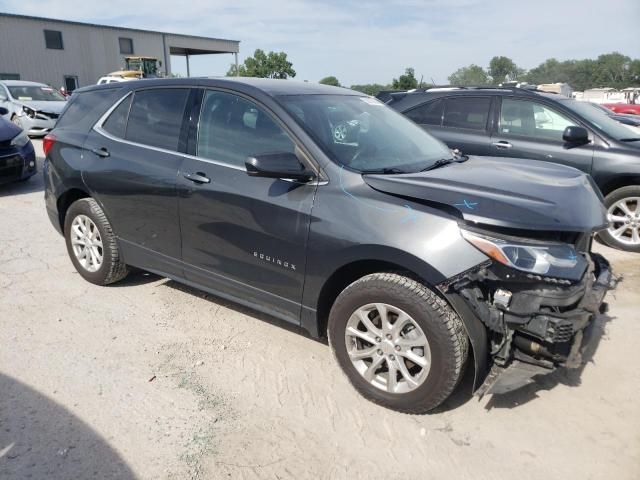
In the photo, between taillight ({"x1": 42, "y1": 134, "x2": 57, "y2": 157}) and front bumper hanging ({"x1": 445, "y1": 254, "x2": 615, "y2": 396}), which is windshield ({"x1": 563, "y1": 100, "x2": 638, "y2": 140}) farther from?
taillight ({"x1": 42, "y1": 134, "x2": 57, "y2": 157})

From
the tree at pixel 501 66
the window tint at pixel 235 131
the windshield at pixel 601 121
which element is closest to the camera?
the window tint at pixel 235 131

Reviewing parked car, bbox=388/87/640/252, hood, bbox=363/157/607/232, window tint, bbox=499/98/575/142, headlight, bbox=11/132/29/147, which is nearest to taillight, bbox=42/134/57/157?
hood, bbox=363/157/607/232

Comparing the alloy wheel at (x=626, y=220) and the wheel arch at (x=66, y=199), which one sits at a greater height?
the wheel arch at (x=66, y=199)

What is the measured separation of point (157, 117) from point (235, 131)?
830 millimetres

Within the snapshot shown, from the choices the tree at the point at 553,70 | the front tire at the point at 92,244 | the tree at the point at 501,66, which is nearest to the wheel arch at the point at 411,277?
the front tire at the point at 92,244

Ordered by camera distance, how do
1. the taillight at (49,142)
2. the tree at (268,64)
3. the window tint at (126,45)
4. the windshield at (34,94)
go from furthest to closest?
the tree at (268,64)
the window tint at (126,45)
the windshield at (34,94)
the taillight at (49,142)

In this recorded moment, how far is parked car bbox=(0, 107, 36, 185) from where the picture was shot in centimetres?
789

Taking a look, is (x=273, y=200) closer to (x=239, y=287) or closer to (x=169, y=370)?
(x=239, y=287)

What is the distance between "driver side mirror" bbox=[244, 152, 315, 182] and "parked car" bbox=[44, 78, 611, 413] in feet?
0.04

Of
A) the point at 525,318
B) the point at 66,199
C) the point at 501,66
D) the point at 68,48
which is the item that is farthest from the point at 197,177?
the point at 501,66

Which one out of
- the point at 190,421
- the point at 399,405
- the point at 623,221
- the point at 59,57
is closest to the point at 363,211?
the point at 399,405

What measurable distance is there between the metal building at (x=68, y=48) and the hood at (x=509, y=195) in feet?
128

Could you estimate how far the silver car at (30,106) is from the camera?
13609 mm

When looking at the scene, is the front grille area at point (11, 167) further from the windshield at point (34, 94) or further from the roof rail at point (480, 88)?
Answer: the windshield at point (34, 94)
